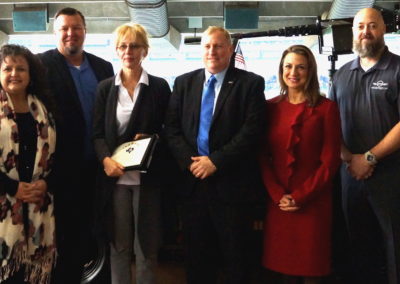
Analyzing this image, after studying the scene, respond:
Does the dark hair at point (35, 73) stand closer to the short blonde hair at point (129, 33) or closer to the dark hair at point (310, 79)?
the short blonde hair at point (129, 33)

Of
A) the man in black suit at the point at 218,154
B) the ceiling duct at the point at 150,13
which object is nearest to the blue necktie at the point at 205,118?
the man in black suit at the point at 218,154

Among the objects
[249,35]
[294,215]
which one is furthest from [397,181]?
[249,35]

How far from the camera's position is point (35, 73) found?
1931 mm

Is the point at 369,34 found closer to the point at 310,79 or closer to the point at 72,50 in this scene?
the point at 310,79

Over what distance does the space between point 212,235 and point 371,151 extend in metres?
0.90

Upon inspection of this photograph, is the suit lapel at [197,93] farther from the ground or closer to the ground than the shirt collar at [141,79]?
closer to the ground

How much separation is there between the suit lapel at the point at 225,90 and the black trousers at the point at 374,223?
2.73 feet

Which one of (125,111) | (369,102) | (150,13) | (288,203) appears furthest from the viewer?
(150,13)

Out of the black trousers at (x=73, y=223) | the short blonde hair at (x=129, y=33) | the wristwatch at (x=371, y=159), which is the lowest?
the black trousers at (x=73, y=223)

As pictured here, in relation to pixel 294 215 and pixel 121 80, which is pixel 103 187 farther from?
pixel 294 215

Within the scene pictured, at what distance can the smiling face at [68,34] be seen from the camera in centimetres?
227

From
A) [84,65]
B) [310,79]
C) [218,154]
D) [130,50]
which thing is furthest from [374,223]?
[84,65]

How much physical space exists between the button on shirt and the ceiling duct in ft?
7.39

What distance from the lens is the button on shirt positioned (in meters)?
2.05
